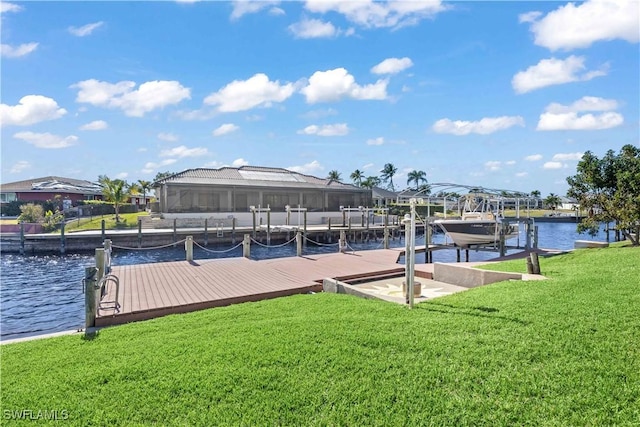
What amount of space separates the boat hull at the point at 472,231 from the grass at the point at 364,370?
537 inches

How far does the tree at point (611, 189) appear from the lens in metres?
13.0

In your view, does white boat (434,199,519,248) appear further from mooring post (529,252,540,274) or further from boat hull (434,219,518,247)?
mooring post (529,252,540,274)

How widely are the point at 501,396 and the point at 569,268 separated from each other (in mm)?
6664

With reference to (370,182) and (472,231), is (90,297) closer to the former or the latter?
A: (472,231)

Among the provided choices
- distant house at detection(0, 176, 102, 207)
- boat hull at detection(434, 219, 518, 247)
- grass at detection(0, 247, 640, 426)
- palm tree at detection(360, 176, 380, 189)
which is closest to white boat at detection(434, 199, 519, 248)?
boat hull at detection(434, 219, 518, 247)

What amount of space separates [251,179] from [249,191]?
249cm

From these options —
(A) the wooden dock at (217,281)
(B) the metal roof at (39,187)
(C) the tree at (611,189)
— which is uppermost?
(B) the metal roof at (39,187)

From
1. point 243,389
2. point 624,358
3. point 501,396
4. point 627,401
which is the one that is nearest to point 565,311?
point 624,358

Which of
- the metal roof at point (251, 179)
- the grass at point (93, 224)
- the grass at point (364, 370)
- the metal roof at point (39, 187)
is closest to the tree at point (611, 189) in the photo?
the grass at point (364, 370)

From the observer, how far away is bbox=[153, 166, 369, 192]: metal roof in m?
31.9

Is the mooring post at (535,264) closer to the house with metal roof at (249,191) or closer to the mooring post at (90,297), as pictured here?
the mooring post at (90,297)

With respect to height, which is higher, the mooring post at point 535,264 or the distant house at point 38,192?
the distant house at point 38,192

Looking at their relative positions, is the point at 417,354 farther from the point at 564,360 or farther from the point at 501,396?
the point at 564,360

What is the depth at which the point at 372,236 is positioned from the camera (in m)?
31.8
